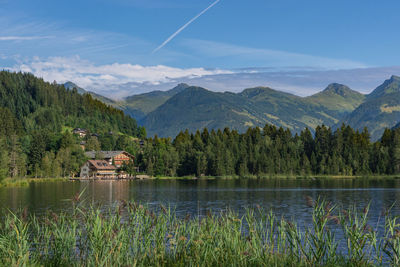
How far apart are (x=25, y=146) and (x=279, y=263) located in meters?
162

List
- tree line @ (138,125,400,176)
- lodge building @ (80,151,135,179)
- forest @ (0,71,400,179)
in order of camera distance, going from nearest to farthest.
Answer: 1. forest @ (0,71,400,179)
2. tree line @ (138,125,400,176)
3. lodge building @ (80,151,135,179)

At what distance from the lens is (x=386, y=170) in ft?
551

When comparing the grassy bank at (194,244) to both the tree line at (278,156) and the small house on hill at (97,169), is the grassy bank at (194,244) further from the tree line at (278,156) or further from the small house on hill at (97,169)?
the small house on hill at (97,169)

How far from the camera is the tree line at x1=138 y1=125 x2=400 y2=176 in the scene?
170625mm

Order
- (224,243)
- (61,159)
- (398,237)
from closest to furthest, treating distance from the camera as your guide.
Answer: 1. (398,237)
2. (224,243)
3. (61,159)

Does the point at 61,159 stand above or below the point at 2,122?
below

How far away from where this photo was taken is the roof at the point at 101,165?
18700 cm

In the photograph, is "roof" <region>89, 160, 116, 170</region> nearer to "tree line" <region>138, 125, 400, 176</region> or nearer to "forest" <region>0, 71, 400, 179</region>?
"forest" <region>0, 71, 400, 179</region>

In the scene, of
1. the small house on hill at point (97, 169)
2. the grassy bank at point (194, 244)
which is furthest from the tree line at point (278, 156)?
the grassy bank at point (194, 244)

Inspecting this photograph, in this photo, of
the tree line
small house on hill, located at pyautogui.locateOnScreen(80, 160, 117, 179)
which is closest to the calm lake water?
the tree line

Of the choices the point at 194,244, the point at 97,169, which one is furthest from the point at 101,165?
the point at 194,244

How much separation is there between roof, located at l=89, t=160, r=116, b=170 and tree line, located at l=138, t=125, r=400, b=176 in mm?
12646

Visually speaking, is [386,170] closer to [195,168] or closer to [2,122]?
[195,168]

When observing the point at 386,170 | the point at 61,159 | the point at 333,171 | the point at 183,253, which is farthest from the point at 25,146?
the point at 183,253
